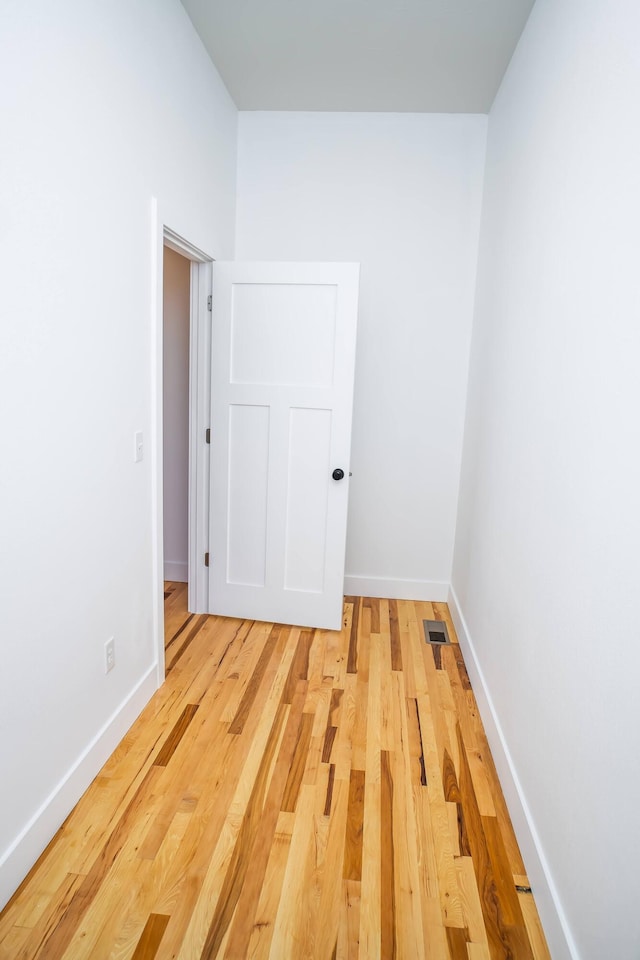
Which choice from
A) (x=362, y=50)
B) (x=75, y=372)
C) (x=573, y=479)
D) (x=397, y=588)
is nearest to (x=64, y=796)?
(x=75, y=372)

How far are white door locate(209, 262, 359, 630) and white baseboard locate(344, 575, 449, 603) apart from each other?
0.55 m

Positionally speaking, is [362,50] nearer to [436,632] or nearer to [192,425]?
[192,425]

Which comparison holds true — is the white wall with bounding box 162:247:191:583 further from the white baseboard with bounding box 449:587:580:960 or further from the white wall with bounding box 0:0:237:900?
the white baseboard with bounding box 449:587:580:960

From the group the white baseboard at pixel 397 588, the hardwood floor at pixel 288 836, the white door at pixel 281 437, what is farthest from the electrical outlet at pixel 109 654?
the white baseboard at pixel 397 588

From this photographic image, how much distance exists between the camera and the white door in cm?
283

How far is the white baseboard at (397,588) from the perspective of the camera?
3.54m

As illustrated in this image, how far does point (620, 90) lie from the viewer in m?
1.30

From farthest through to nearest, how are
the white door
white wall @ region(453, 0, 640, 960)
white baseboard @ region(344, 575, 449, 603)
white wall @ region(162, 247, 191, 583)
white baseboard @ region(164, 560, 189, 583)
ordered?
white baseboard @ region(164, 560, 189, 583) < white baseboard @ region(344, 575, 449, 603) < white wall @ region(162, 247, 191, 583) < the white door < white wall @ region(453, 0, 640, 960)

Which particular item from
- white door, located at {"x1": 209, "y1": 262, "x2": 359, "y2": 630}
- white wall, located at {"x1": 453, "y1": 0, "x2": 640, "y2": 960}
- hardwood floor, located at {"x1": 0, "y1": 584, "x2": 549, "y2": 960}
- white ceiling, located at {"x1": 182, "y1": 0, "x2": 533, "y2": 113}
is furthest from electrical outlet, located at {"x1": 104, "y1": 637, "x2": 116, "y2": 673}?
white ceiling, located at {"x1": 182, "y1": 0, "x2": 533, "y2": 113}

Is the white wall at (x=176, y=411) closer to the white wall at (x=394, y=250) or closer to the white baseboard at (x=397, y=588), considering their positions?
the white wall at (x=394, y=250)

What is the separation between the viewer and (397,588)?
11.7 feet

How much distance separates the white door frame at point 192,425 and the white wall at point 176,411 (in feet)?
1.51

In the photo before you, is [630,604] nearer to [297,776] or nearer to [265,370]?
[297,776]

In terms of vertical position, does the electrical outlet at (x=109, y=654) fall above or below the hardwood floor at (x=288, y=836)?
above
